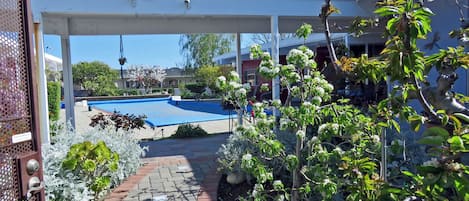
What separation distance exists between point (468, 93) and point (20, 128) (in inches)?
235

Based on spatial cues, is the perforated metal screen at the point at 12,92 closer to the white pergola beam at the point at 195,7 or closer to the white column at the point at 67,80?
the white pergola beam at the point at 195,7

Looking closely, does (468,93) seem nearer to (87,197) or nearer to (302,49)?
(302,49)

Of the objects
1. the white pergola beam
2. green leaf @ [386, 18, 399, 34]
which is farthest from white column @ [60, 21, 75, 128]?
green leaf @ [386, 18, 399, 34]

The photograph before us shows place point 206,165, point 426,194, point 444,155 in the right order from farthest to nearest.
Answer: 1. point 206,165
2. point 426,194
3. point 444,155

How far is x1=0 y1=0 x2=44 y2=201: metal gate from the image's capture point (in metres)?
1.85

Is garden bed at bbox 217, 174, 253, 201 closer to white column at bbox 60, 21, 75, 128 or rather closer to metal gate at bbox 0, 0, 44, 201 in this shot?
metal gate at bbox 0, 0, 44, 201

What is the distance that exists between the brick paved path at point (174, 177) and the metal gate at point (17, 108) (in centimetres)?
270

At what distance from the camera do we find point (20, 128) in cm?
192

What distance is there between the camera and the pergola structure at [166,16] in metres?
6.20

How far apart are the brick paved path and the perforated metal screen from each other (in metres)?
2.77

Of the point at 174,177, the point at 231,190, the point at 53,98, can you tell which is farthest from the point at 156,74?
the point at 231,190

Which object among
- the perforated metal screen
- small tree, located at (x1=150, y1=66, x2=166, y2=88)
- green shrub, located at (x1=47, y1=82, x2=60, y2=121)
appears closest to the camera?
the perforated metal screen

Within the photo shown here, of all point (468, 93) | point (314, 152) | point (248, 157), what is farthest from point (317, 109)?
point (468, 93)

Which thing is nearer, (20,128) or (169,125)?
(20,128)
